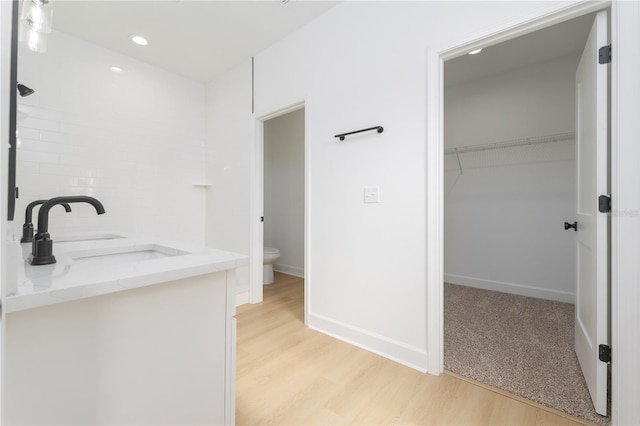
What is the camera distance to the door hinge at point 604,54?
48.9 inches

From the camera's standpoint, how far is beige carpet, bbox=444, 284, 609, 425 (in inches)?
57.8

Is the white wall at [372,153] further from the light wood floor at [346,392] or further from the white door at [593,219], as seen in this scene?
the white door at [593,219]

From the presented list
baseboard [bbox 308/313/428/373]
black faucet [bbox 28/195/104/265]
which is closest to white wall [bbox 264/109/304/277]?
baseboard [bbox 308/313/428/373]

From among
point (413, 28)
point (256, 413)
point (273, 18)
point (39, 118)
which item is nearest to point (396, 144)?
point (413, 28)

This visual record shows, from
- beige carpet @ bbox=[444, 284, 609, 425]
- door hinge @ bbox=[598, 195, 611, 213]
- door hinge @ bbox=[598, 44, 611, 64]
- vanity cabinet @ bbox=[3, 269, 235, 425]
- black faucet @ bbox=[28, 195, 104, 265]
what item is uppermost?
door hinge @ bbox=[598, 44, 611, 64]

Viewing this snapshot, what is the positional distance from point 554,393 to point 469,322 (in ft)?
2.90

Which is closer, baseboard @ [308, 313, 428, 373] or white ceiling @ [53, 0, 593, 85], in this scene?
baseboard @ [308, 313, 428, 373]

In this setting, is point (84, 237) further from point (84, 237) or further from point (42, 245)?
point (42, 245)

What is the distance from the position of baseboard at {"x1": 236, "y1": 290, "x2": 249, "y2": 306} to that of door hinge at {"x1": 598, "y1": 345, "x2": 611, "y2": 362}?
2.54m

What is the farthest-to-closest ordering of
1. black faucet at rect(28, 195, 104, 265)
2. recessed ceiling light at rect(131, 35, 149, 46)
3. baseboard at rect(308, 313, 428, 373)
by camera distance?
1. recessed ceiling light at rect(131, 35, 149, 46)
2. baseboard at rect(308, 313, 428, 373)
3. black faucet at rect(28, 195, 104, 265)

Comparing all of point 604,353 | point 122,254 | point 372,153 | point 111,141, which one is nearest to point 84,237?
point 122,254

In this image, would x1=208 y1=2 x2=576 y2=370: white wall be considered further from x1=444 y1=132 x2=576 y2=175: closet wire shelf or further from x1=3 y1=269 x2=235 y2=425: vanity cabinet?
x1=444 y1=132 x2=576 y2=175: closet wire shelf

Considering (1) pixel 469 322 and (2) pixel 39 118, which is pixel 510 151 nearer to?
(1) pixel 469 322

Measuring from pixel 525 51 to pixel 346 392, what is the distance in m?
3.31
